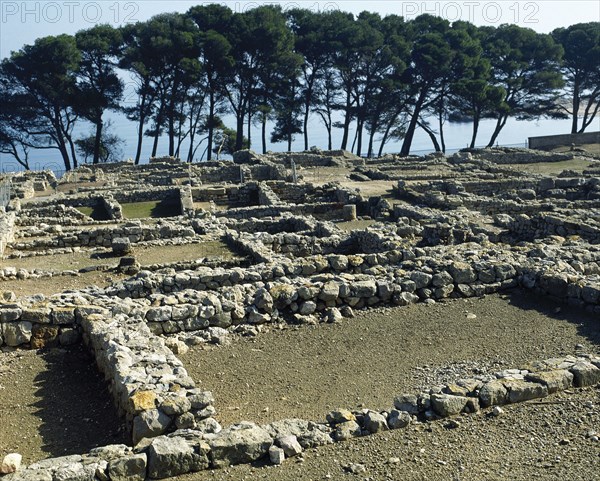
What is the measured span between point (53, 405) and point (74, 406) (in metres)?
0.22

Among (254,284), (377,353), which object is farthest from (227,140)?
(377,353)

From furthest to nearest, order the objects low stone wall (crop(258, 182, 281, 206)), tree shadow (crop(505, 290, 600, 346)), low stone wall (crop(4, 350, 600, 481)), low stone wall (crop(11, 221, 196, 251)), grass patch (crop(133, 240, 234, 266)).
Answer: low stone wall (crop(258, 182, 281, 206)) → low stone wall (crop(11, 221, 196, 251)) → grass patch (crop(133, 240, 234, 266)) → tree shadow (crop(505, 290, 600, 346)) → low stone wall (crop(4, 350, 600, 481))

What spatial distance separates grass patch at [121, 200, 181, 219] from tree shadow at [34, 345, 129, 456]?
46.4ft

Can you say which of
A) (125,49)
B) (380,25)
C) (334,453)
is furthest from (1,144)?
(334,453)

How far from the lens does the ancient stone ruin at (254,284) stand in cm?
539

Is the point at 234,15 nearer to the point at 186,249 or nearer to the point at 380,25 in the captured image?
the point at 380,25

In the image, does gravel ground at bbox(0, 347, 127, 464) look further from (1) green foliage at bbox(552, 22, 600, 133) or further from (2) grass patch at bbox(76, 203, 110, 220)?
(1) green foliage at bbox(552, 22, 600, 133)

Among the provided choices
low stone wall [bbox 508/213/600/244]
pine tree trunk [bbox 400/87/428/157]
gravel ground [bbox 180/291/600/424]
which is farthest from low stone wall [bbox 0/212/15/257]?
pine tree trunk [bbox 400/87/428/157]

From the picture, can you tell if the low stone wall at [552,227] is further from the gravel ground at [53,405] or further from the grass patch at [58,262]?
the gravel ground at [53,405]

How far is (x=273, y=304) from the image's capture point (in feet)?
28.6

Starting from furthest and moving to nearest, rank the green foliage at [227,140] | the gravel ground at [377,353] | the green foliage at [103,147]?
1. the green foliage at [227,140]
2. the green foliage at [103,147]
3. the gravel ground at [377,353]

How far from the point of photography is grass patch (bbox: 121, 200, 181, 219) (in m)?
21.8

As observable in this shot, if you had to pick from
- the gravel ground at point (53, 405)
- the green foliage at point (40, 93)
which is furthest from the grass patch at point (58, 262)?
the green foliage at point (40, 93)

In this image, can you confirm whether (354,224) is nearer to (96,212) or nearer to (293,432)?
(96,212)
